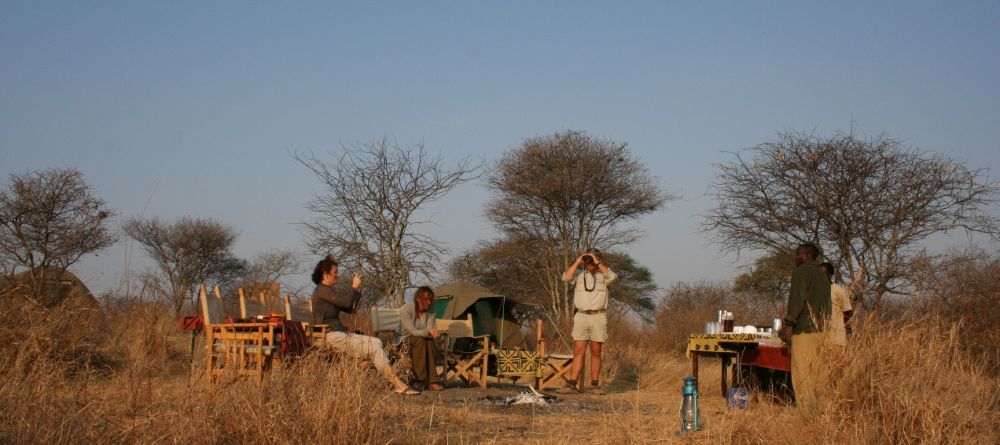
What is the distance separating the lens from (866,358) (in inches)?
205

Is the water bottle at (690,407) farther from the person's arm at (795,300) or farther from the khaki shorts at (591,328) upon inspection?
Answer: the khaki shorts at (591,328)

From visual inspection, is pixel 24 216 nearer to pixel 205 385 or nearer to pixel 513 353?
pixel 513 353

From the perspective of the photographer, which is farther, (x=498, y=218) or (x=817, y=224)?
(x=498, y=218)

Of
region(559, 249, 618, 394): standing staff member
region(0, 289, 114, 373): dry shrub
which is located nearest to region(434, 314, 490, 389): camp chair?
region(559, 249, 618, 394): standing staff member

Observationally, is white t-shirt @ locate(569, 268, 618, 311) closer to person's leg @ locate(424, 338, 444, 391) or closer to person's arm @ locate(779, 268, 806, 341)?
person's leg @ locate(424, 338, 444, 391)

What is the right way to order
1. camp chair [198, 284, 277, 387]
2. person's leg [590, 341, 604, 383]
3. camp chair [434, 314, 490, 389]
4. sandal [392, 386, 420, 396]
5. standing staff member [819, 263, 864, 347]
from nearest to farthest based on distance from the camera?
standing staff member [819, 263, 864, 347]
camp chair [198, 284, 277, 387]
sandal [392, 386, 420, 396]
person's leg [590, 341, 604, 383]
camp chair [434, 314, 490, 389]

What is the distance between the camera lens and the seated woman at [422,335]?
8961 mm

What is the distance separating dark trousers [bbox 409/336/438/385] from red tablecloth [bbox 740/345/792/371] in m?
2.88

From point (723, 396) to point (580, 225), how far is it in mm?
13158

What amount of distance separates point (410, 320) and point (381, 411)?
4.27m

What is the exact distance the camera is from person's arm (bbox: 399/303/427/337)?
9039 millimetres

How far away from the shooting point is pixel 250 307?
8648 mm

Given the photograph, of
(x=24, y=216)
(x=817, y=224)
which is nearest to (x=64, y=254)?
(x=24, y=216)

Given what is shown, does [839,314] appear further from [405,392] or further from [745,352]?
[405,392]
